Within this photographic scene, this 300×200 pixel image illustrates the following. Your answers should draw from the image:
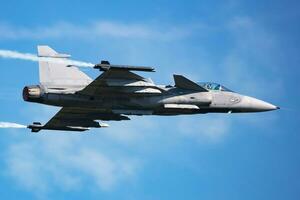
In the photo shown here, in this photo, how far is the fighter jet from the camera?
4259 cm

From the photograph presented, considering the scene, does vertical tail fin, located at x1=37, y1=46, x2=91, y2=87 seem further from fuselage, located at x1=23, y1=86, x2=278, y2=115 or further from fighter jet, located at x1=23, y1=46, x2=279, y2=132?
fuselage, located at x1=23, y1=86, x2=278, y2=115

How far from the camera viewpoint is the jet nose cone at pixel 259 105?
4678 cm

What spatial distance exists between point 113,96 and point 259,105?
326 inches

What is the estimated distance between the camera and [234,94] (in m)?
46.4

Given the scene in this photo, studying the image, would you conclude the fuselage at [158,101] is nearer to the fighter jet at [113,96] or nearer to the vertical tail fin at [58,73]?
the fighter jet at [113,96]

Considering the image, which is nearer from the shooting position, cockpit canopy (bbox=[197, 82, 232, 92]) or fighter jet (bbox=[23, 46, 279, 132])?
fighter jet (bbox=[23, 46, 279, 132])

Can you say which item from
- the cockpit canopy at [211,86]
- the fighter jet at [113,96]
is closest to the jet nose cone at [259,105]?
the fighter jet at [113,96]

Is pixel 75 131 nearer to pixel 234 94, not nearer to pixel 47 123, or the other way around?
pixel 47 123

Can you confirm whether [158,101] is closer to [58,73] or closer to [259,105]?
[58,73]

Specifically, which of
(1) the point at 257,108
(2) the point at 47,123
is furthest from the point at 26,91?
(1) the point at 257,108

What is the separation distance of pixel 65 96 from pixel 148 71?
5.13 meters

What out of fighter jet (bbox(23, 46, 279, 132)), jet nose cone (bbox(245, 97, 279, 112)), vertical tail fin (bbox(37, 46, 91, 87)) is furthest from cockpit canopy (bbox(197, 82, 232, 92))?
vertical tail fin (bbox(37, 46, 91, 87))

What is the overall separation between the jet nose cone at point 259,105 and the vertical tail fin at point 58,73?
28.2 feet

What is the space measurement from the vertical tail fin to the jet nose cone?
8604 millimetres
